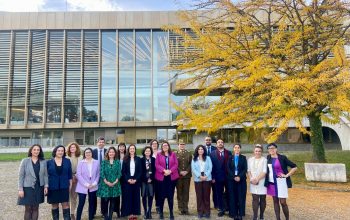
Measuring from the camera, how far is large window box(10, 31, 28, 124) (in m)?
36.2

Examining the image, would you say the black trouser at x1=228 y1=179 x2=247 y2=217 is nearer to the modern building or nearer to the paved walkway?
the paved walkway

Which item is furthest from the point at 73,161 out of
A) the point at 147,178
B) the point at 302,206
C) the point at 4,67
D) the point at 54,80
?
the point at 4,67

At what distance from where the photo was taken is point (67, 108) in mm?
35781

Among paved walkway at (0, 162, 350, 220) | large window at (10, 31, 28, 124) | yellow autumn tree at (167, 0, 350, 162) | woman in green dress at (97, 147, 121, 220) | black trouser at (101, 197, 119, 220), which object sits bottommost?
paved walkway at (0, 162, 350, 220)

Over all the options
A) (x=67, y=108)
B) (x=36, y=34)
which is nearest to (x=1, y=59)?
(x=36, y=34)

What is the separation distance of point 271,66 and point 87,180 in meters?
7.44

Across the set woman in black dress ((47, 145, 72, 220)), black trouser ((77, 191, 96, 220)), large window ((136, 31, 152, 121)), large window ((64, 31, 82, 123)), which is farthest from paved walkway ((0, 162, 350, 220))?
large window ((64, 31, 82, 123))

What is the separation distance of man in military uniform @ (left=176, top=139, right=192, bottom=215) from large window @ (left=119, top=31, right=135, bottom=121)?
28972mm

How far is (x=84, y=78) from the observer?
119 feet

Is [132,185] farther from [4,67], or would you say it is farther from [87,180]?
[4,67]

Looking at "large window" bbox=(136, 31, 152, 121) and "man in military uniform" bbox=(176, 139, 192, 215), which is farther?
"large window" bbox=(136, 31, 152, 121)

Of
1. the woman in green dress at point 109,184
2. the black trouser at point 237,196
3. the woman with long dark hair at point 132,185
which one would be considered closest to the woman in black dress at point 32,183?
the woman in green dress at point 109,184

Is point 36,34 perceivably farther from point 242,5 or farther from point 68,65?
point 242,5

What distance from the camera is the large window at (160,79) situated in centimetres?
3500
